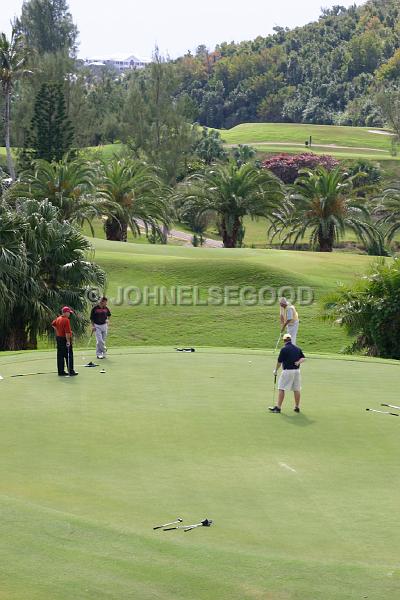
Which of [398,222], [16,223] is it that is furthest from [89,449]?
[398,222]

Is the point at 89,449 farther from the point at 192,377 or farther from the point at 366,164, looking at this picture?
the point at 366,164

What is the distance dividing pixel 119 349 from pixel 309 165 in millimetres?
88808

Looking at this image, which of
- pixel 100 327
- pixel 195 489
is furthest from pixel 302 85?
pixel 195 489

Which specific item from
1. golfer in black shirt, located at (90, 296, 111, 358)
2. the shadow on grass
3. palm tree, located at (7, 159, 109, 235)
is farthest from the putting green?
palm tree, located at (7, 159, 109, 235)

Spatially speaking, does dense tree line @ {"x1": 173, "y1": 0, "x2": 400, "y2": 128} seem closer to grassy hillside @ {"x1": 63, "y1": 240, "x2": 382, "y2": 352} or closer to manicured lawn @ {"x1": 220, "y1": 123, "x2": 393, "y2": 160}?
manicured lawn @ {"x1": 220, "y1": 123, "x2": 393, "y2": 160}

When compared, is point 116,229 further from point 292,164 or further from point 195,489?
point 292,164

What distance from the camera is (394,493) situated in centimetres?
1242

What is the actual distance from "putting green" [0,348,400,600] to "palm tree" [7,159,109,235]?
33.6m

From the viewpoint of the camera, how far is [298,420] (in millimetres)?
17344

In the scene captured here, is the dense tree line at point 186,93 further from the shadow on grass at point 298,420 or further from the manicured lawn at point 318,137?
the shadow on grass at point 298,420

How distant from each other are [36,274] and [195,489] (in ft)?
73.1

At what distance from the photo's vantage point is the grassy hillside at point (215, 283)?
41.5 metres

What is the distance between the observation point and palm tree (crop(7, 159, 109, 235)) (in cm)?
5484

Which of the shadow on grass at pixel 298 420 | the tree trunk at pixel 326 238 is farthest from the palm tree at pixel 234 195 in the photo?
the shadow on grass at pixel 298 420
